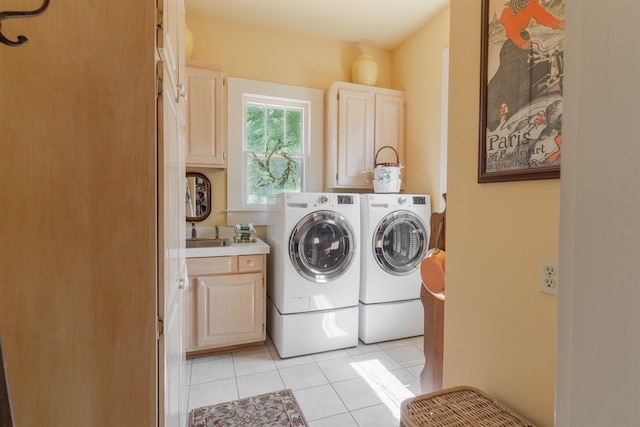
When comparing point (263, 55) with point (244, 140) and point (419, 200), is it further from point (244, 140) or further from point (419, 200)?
point (419, 200)

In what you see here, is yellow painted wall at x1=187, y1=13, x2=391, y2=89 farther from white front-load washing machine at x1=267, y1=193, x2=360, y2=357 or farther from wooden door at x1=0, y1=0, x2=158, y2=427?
wooden door at x1=0, y1=0, x2=158, y2=427

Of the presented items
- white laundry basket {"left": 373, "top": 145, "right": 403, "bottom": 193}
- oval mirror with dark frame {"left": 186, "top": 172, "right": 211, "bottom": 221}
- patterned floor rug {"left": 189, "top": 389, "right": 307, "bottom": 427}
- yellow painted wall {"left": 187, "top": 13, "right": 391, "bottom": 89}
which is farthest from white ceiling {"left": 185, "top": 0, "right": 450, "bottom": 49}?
patterned floor rug {"left": 189, "top": 389, "right": 307, "bottom": 427}

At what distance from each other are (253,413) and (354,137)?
248 centimetres

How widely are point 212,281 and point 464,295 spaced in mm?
1826

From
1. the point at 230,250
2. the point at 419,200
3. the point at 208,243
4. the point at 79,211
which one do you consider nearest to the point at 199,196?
the point at 208,243

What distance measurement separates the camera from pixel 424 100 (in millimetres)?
3053

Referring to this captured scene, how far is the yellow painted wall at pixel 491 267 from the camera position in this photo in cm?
100

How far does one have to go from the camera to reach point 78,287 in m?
0.77

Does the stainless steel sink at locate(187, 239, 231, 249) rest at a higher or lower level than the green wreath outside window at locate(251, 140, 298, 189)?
lower

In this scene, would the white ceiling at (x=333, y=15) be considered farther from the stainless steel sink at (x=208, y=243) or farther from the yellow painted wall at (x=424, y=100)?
the stainless steel sink at (x=208, y=243)

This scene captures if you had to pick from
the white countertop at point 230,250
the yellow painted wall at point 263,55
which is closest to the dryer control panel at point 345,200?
the white countertop at point 230,250

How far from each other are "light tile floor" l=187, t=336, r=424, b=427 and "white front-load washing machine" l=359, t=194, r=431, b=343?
189mm

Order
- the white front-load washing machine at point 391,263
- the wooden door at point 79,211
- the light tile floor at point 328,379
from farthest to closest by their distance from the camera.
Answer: the white front-load washing machine at point 391,263
the light tile floor at point 328,379
the wooden door at point 79,211

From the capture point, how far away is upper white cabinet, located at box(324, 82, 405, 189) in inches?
122
